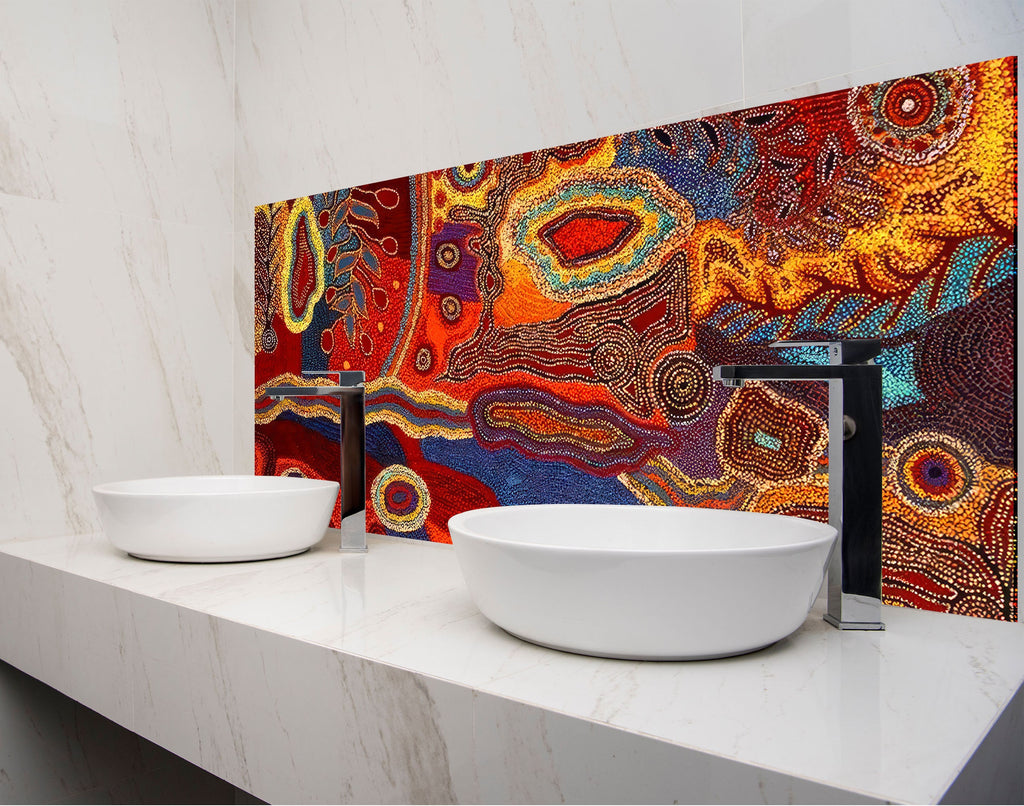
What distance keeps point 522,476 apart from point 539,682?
2.14 feet

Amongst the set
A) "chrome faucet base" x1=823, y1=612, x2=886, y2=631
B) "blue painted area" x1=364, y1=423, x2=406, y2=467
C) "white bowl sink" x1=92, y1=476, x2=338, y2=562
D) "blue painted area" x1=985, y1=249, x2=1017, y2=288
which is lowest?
"chrome faucet base" x1=823, y1=612, x2=886, y2=631

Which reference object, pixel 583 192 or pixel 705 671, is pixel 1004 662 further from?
pixel 583 192

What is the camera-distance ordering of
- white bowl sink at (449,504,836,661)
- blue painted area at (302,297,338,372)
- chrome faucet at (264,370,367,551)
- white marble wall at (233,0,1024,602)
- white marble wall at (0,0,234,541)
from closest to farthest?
1. white bowl sink at (449,504,836,661)
2. white marble wall at (233,0,1024,602)
3. chrome faucet at (264,370,367,551)
4. white marble wall at (0,0,234,541)
5. blue painted area at (302,297,338,372)

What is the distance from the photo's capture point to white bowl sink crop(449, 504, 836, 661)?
778 millimetres

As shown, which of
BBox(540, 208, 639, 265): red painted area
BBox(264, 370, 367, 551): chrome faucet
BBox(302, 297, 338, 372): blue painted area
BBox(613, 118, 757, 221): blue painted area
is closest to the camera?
BBox(613, 118, 757, 221): blue painted area

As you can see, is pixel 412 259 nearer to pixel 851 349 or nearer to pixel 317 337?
pixel 317 337

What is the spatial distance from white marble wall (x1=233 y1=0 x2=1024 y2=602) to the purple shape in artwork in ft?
0.45

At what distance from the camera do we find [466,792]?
2.52ft

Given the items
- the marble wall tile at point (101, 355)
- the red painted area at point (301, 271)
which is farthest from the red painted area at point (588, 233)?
the marble wall tile at point (101, 355)

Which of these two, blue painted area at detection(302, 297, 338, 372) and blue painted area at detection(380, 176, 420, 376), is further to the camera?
blue painted area at detection(302, 297, 338, 372)

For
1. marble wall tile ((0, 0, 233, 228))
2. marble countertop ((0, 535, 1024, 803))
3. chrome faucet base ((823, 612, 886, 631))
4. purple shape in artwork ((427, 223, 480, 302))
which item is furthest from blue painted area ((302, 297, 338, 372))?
chrome faucet base ((823, 612, 886, 631))

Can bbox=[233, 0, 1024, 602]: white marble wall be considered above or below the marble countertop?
above

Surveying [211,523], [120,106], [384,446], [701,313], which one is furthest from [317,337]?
[701,313]

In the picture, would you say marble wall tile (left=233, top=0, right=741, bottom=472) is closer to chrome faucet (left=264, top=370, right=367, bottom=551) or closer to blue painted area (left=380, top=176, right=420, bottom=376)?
blue painted area (left=380, top=176, right=420, bottom=376)
